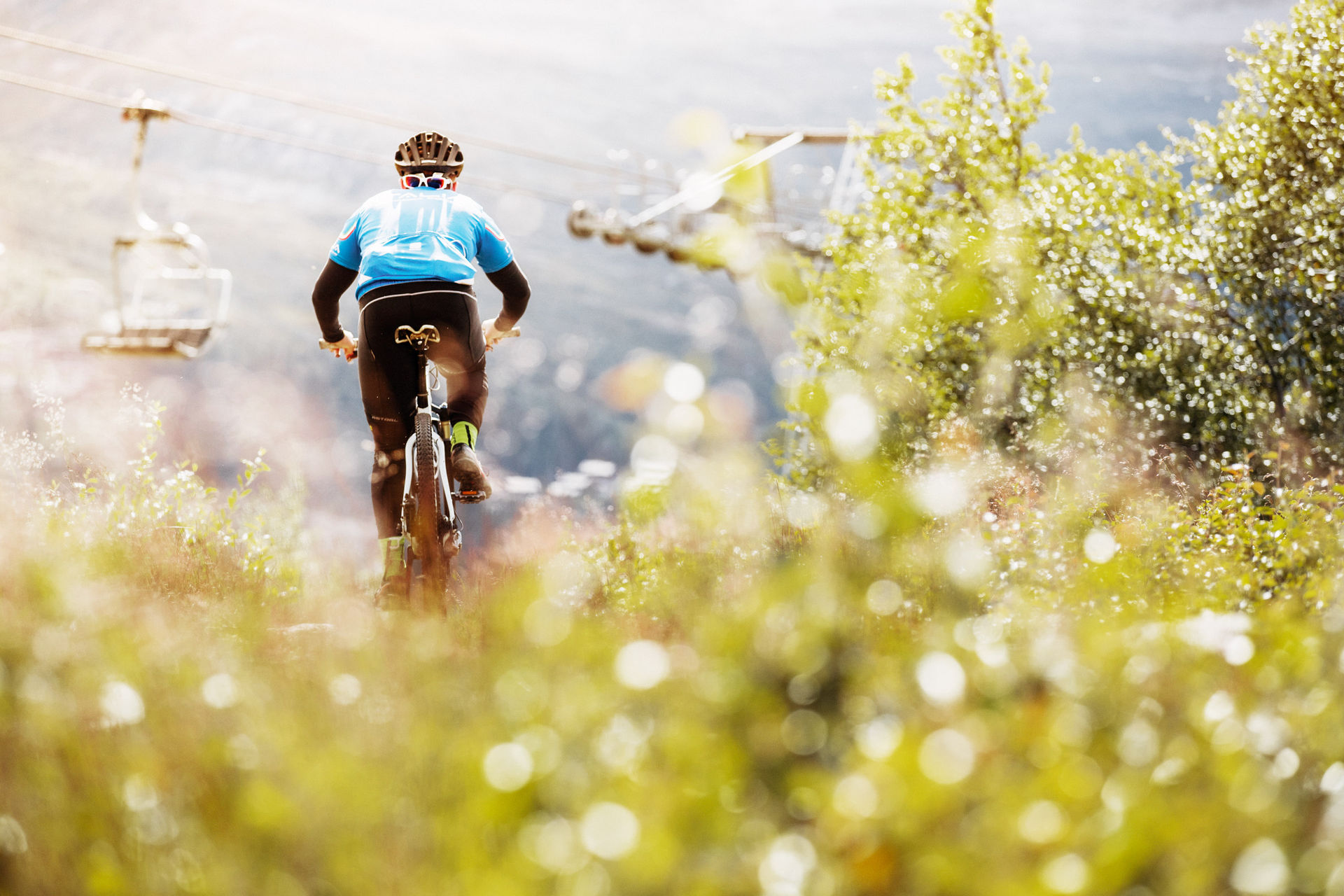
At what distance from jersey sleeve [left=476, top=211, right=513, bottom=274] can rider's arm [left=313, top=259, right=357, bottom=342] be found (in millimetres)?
559

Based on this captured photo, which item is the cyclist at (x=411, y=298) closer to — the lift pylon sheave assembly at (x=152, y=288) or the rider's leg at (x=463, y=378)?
the rider's leg at (x=463, y=378)

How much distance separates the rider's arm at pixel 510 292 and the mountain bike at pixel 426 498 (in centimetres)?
52

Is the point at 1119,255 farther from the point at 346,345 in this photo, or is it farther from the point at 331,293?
the point at 331,293

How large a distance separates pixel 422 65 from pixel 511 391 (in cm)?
6486

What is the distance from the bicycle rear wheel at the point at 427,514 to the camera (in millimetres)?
4172

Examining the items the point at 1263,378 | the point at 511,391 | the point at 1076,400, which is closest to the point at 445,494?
the point at 1076,400

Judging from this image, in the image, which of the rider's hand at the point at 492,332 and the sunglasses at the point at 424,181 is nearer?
the sunglasses at the point at 424,181

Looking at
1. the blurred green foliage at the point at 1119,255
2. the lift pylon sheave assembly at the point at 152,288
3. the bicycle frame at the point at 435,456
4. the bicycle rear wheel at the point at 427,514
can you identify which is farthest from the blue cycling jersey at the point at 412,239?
the blurred green foliage at the point at 1119,255

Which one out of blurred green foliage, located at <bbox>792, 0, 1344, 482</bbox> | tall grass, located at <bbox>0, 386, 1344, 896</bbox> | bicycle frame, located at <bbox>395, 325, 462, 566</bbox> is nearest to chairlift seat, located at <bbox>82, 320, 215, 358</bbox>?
bicycle frame, located at <bbox>395, 325, 462, 566</bbox>

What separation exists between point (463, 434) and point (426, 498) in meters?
0.40

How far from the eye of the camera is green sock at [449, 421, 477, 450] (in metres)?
4.42

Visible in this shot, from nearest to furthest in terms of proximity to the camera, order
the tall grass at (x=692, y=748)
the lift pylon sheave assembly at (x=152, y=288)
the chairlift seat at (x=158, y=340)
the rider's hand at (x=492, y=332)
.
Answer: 1. the tall grass at (x=692, y=748)
2. the rider's hand at (x=492, y=332)
3. the lift pylon sheave assembly at (x=152, y=288)
4. the chairlift seat at (x=158, y=340)

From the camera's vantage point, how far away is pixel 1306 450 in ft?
37.4

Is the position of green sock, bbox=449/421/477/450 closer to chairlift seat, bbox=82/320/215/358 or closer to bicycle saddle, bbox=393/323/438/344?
bicycle saddle, bbox=393/323/438/344
